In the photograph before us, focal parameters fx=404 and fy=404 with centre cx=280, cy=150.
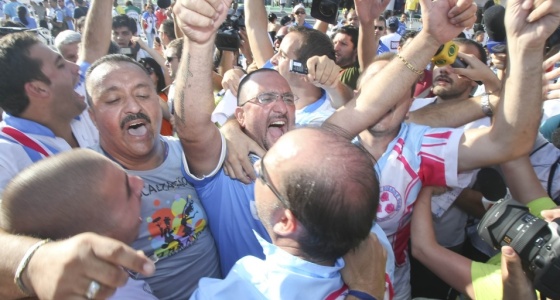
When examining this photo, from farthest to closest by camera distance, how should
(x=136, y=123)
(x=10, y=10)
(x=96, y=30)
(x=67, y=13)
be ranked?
(x=67, y=13) < (x=10, y=10) < (x=96, y=30) < (x=136, y=123)

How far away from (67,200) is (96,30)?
2.55m

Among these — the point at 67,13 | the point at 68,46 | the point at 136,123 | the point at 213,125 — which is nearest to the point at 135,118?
the point at 136,123

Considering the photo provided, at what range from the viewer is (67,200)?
1112 mm

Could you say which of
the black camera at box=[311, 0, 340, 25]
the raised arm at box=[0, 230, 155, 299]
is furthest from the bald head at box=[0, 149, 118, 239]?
the black camera at box=[311, 0, 340, 25]

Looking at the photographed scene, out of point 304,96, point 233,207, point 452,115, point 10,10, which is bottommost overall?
point 10,10

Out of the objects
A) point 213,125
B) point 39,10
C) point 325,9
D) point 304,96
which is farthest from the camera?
point 39,10

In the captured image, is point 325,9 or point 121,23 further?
point 121,23

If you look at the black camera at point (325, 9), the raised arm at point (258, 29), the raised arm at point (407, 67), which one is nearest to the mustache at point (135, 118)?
the raised arm at point (407, 67)

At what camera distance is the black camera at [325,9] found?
3.69m

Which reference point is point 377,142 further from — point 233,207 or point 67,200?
point 67,200

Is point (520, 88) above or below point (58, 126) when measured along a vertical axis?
above

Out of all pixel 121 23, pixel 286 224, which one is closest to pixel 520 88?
pixel 286 224

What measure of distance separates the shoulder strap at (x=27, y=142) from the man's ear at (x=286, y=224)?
1466 millimetres

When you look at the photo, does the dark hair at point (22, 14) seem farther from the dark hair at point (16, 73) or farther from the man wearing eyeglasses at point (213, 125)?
the man wearing eyeglasses at point (213, 125)
